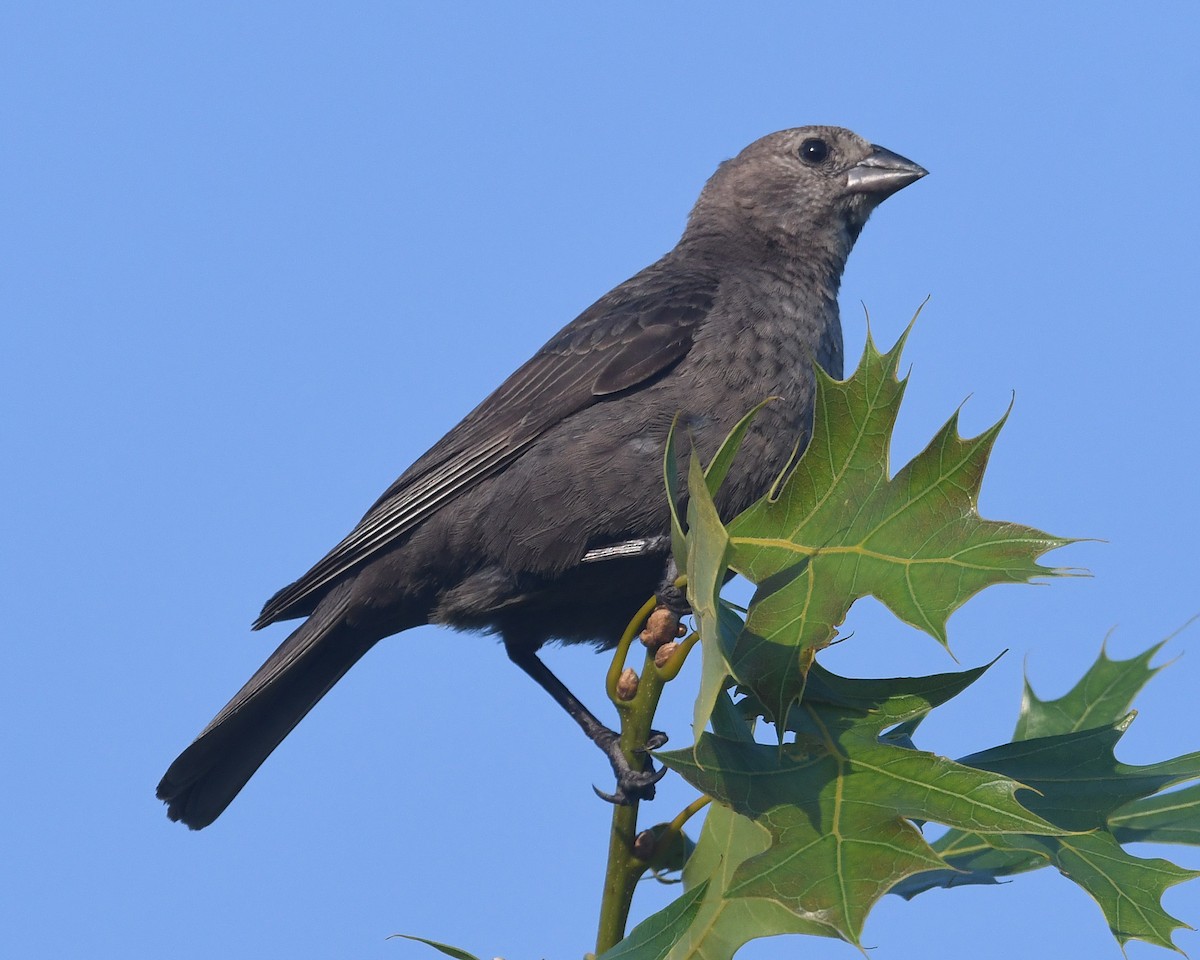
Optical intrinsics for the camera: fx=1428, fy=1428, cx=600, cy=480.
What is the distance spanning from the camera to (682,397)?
5219 millimetres

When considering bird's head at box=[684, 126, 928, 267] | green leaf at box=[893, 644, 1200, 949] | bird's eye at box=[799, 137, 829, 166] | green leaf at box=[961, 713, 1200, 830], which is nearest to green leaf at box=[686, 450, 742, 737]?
green leaf at box=[893, 644, 1200, 949]

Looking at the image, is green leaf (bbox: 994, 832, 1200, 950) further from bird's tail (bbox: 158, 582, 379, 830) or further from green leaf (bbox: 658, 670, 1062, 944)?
bird's tail (bbox: 158, 582, 379, 830)

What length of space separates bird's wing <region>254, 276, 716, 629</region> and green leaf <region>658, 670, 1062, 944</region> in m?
2.81

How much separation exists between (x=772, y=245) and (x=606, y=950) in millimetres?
4045

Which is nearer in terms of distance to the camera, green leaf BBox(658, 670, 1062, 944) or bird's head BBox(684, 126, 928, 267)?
green leaf BBox(658, 670, 1062, 944)

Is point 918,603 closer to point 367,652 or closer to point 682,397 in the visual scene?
point 682,397

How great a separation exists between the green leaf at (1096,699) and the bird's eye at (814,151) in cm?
357

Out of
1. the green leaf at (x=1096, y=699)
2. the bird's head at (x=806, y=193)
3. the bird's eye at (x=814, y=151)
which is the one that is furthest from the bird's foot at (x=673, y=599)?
the bird's eye at (x=814, y=151)

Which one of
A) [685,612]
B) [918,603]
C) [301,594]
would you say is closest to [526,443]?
[301,594]

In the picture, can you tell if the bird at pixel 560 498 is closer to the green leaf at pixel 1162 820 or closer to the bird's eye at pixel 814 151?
the bird's eye at pixel 814 151

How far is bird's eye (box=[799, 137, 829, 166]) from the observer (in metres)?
6.67

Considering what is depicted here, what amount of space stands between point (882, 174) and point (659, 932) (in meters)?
4.57

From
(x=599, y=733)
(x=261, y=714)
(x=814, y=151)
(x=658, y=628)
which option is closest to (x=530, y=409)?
(x=599, y=733)

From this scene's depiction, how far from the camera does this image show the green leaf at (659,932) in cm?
267
